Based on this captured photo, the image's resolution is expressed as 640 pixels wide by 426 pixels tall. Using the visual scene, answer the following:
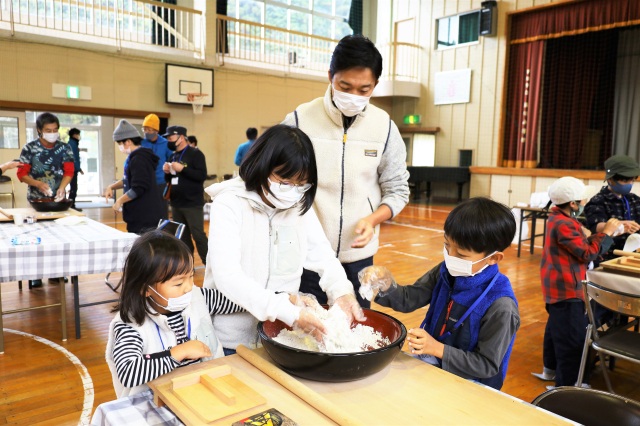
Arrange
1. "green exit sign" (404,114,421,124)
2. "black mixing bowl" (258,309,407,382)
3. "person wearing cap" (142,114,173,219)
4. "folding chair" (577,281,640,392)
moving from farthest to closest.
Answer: "green exit sign" (404,114,421,124), "person wearing cap" (142,114,173,219), "folding chair" (577,281,640,392), "black mixing bowl" (258,309,407,382)

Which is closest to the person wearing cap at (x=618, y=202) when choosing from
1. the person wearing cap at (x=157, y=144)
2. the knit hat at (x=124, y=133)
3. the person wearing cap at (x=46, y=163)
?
the knit hat at (x=124, y=133)

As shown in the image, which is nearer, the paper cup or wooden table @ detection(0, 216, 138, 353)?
wooden table @ detection(0, 216, 138, 353)

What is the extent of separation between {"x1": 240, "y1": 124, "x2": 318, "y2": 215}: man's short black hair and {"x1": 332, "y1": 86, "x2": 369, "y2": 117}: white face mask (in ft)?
1.33

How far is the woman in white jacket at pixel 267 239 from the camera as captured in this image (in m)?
1.19

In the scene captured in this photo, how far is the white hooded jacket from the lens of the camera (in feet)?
3.90

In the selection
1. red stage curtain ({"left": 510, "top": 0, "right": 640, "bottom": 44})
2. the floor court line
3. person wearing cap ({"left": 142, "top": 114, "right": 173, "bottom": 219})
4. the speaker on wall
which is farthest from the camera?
the speaker on wall

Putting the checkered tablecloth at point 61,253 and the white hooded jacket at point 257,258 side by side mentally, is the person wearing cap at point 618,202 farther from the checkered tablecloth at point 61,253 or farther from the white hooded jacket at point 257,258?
the checkered tablecloth at point 61,253

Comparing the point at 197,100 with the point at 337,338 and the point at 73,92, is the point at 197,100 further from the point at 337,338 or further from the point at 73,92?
the point at 337,338

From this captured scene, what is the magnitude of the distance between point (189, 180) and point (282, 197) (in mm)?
3357

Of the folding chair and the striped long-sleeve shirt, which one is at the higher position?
the striped long-sleeve shirt

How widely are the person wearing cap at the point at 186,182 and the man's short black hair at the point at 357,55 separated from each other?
9.90 ft

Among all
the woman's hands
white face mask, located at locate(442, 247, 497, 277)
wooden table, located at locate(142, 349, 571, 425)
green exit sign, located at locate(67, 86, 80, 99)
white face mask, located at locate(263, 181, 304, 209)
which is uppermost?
green exit sign, located at locate(67, 86, 80, 99)

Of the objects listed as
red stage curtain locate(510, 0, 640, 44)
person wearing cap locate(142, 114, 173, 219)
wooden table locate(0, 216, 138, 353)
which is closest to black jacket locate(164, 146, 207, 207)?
person wearing cap locate(142, 114, 173, 219)

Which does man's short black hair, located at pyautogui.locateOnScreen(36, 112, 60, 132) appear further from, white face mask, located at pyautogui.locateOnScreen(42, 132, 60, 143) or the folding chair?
the folding chair
